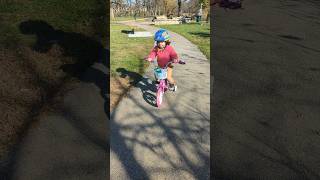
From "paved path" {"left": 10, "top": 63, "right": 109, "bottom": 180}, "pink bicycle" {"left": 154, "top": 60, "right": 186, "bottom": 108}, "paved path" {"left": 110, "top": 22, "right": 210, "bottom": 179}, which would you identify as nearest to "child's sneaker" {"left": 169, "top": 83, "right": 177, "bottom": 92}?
"paved path" {"left": 110, "top": 22, "right": 210, "bottom": 179}

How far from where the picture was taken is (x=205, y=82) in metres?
9.50

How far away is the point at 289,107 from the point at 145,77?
406cm

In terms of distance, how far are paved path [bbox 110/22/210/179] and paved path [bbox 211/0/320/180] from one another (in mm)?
282

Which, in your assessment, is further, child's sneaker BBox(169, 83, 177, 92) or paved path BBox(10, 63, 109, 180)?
child's sneaker BBox(169, 83, 177, 92)

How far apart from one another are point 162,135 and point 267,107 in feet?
8.57

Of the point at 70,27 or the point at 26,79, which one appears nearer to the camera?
the point at 26,79

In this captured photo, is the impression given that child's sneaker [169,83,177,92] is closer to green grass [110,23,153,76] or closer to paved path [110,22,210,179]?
paved path [110,22,210,179]

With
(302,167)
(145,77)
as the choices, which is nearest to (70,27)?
(145,77)

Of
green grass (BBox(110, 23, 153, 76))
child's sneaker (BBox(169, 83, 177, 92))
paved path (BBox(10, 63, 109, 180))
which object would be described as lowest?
paved path (BBox(10, 63, 109, 180))

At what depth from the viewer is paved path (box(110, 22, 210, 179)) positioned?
493cm

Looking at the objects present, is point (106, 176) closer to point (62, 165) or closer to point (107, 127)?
point (62, 165)

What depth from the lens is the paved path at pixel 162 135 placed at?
4.93 meters

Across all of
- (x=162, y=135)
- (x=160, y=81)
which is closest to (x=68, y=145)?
(x=162, y=135)

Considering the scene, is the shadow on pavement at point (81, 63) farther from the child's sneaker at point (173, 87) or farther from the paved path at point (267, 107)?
the paved path at point (267, 107)
